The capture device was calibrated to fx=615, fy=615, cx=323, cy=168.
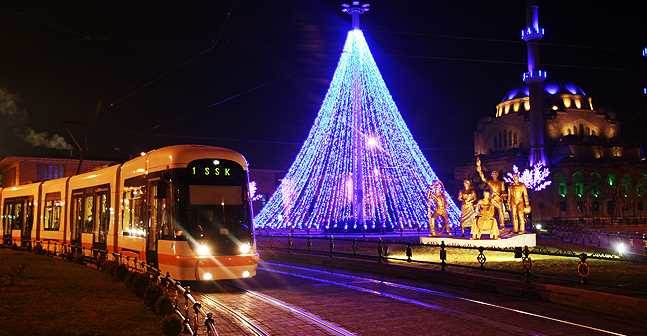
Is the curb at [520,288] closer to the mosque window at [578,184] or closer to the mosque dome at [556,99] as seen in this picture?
the mosque window at [578,184]

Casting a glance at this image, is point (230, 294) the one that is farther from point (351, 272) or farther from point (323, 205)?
point (323, 205)

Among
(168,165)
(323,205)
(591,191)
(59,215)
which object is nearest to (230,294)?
(168,165)

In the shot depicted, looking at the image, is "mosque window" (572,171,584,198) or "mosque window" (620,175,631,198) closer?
"mosque window" (572,171,584,198)

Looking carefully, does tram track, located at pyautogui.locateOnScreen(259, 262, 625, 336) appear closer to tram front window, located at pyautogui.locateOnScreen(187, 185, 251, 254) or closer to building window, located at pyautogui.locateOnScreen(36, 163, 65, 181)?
tram front window, located at pyautogui.locateOnScreen(187, 185, 251, 254)

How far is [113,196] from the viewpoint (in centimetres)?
1998

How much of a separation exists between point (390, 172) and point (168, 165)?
74.2 ft

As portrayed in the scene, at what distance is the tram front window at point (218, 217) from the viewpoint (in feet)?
49.2

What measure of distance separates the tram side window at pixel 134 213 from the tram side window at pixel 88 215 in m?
4.14

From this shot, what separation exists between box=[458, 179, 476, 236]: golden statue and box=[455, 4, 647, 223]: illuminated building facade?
160 ft

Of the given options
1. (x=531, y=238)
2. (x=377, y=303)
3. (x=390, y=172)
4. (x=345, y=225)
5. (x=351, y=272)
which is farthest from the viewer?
(x=345, y=225)

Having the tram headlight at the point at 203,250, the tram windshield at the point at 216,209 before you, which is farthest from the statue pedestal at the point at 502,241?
the tram headlight at the point at 203,250

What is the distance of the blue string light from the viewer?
35.7m

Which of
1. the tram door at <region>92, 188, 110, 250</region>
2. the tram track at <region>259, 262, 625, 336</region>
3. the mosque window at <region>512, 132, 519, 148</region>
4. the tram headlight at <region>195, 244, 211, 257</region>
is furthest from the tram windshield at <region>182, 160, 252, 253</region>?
the mosque window at <region>512, 132, 519, 148</region>

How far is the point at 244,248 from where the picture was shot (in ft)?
Answer: 50.5
